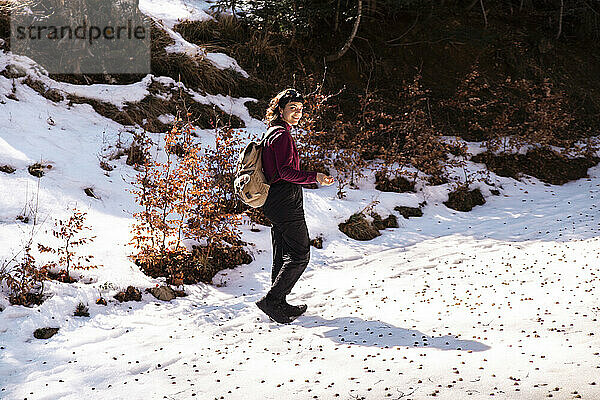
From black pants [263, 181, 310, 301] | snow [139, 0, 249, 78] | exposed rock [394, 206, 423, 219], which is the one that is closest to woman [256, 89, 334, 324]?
black pants [263, 181, 310, 301]

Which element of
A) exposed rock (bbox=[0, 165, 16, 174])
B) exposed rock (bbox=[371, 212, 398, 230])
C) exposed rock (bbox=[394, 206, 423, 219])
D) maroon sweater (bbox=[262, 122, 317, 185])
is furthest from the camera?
exposed rock (bbox=[394, 206, 423, 219])

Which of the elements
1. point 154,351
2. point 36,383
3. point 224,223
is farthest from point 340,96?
point 36,383

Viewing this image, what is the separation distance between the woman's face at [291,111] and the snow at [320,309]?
6.49 feet

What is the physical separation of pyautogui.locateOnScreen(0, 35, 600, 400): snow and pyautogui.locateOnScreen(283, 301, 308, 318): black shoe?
12 centimetres

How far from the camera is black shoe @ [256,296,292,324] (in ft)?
16.0

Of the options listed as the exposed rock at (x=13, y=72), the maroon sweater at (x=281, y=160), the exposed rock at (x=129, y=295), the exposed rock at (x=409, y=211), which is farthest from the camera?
the exposed rock at (x=13, y=72)

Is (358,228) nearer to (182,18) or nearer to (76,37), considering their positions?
(76,37)

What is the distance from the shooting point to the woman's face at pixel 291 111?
4.71 m

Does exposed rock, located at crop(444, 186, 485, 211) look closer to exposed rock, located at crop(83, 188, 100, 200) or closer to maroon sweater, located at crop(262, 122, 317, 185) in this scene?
maroon sweater, located at crop(262, 122, 317, 185)

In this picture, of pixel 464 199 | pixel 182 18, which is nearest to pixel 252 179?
pixel 464 199

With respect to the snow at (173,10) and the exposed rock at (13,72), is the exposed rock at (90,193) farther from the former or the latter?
the snow at (173,10)

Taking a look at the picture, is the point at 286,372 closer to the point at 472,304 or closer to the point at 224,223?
the point at 472,304

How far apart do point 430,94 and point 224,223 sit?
7829 millimetres

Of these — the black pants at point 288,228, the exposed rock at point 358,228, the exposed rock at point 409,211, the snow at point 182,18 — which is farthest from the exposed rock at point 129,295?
the snow at point 182,18
